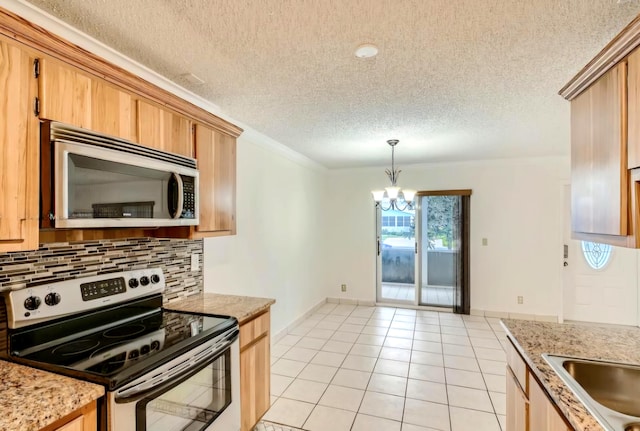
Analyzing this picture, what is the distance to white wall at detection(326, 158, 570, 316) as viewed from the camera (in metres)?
4.66

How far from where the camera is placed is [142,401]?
4.32 feet

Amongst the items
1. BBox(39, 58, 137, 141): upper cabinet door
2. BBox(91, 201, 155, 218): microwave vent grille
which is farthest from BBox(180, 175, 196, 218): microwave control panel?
BBox(39, 58, 137, 141): upper cabinet door

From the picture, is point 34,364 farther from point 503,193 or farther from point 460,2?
point 503,193

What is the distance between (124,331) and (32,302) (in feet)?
1.45

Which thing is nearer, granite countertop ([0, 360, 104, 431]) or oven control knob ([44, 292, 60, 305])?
granite countertop ([0, 360, 104, 431])

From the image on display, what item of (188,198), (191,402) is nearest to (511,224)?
(188,198)

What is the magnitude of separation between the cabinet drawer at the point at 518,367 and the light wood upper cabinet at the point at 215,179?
6.53 ft

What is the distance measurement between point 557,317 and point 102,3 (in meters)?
5.93

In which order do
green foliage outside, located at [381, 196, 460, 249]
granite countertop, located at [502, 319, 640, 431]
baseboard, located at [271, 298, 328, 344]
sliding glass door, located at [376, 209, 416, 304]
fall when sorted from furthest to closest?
1. sliding glass door, located at [376, 209, 416, 304]
2. green foliage outside, located at [381, 196, 460, 249]
3. baseboard, located at [271, 298, 328, 344]
4. granite countertop, located at [502, 319, 640, 431]

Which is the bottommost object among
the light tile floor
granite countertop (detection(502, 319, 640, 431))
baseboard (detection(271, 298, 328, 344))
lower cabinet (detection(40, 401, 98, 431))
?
the light tile floor

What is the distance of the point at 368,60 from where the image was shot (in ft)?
6.26

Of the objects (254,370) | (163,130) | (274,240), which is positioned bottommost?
(254,370)

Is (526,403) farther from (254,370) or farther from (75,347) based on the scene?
(75,347)

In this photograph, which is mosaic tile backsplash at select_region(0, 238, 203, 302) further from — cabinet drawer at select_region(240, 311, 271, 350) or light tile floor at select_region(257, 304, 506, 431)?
light tile floor at select_region(257, 304, 506, 431)
